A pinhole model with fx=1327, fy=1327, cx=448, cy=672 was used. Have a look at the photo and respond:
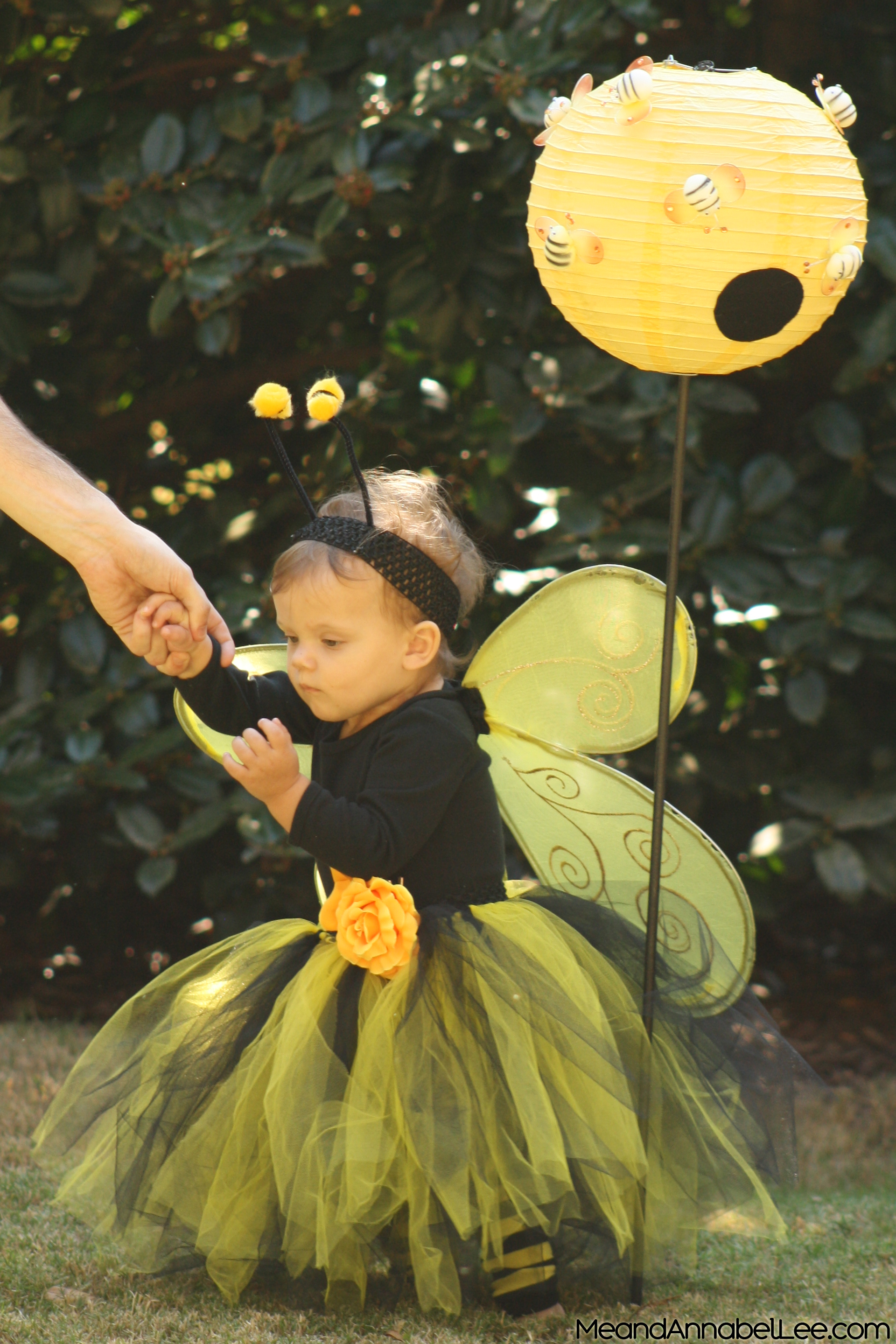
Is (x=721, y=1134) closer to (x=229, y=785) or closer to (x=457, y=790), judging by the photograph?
(x=457, y=790)

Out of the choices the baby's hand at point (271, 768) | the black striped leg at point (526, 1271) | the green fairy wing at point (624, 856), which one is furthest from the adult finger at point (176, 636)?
the black striped leg at point (526, 1271)

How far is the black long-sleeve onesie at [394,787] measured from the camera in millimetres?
1601

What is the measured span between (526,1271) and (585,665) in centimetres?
79

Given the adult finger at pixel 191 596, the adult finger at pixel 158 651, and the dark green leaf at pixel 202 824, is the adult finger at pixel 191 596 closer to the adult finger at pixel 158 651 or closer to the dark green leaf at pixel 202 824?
the adult finger at pixel 158 651

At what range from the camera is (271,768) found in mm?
1587

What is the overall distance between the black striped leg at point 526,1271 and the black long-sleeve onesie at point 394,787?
428 mm

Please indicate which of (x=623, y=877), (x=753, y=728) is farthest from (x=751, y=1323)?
(x=753, y=728)

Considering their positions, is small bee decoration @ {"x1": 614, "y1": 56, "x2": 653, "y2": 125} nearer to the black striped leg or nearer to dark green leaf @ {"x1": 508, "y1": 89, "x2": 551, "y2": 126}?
dark green leaf @ {"x1": 508, "y1": 89, "x2": 551, "y2": 126}

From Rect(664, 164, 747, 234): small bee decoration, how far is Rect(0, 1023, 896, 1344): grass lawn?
1.31m

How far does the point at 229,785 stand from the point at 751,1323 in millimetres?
1557

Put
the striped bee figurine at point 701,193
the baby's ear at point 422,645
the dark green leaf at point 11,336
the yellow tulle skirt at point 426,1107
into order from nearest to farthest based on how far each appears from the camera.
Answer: the striped bee figurine at point 701,193
the yellow tulle skirt at point 426,1107
the baby's ear at point 422,645
the dark green leaf at point 11,336

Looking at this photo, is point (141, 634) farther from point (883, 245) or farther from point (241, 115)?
point (883, 245)

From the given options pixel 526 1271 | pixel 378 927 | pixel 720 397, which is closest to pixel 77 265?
pixel 720 397

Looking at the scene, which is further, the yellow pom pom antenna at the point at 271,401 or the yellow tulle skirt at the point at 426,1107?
the yellow pom pom antenna at the point at 271,401
